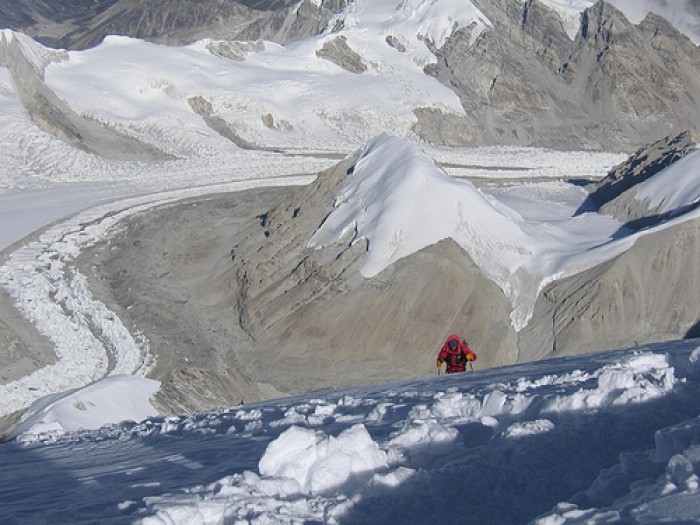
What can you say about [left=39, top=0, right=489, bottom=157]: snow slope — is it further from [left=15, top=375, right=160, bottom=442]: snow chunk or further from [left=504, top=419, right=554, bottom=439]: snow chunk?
[left=504, top=419, right=554, bottom=439]: snow chunk

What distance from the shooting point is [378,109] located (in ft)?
166

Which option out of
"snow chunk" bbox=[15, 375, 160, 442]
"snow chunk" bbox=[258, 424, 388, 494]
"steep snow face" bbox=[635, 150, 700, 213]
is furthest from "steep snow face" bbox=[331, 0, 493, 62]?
"snow chunk" bbox=[258, 424, 388, 494]

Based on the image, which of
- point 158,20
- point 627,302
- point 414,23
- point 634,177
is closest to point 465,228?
point 627,302

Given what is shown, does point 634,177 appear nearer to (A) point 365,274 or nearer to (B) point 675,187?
(B) point 675,187

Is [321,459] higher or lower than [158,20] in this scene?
lower

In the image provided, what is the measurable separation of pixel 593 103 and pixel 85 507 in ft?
166

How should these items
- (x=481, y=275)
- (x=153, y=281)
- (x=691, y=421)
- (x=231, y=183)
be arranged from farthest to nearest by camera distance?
(x=231, y=183), (x=153, y=281), (x=481, y=275), (x=691, y=421)

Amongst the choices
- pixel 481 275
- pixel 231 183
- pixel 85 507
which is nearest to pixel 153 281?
pixel 481 275

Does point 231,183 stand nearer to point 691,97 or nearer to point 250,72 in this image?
point 250,72

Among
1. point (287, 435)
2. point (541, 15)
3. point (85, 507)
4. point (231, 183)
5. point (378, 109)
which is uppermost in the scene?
point (541, 15)

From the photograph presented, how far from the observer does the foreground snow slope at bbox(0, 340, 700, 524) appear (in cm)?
561

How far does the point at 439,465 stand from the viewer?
6.47 m

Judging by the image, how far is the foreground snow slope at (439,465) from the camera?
5613 mm

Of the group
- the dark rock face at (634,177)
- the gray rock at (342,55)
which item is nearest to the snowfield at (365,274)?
the gray rock at (342,55)
